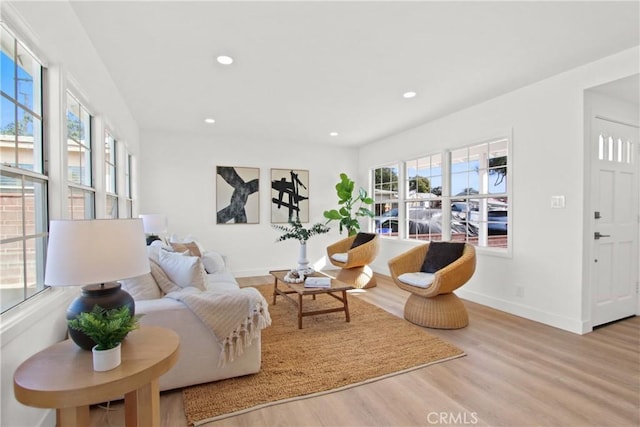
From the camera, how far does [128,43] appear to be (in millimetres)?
2502

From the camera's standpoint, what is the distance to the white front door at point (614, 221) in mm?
3143

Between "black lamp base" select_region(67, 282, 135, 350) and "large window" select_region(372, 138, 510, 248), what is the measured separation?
12.3ft

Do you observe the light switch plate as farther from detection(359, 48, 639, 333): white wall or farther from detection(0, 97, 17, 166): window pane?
detection(0, 97, 17, 166): window pane

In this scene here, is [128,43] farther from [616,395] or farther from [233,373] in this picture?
[616,395]

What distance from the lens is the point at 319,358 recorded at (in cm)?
251

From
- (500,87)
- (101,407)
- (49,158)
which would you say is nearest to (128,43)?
(49,158)

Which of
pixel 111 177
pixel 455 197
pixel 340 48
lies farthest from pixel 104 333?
pixel 455 197

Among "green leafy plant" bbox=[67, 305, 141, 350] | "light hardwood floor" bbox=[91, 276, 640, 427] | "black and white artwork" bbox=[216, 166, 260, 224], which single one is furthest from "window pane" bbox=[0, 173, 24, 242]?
"black and white artwork" bbox=[216, 166, 260, 224]

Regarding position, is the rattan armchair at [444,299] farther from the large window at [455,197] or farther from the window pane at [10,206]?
the window pane at [10,206]

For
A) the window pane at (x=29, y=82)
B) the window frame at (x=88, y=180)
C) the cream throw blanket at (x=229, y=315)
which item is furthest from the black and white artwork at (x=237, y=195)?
the window pane at (x=29, y=82)

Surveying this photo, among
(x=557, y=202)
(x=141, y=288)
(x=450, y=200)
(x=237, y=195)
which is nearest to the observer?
(x=141, y=288)

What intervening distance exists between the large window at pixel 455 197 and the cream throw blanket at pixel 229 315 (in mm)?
3004

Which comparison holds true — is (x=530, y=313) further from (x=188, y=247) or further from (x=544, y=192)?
(x=188, y=247)

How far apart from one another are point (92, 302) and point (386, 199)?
201 inches
